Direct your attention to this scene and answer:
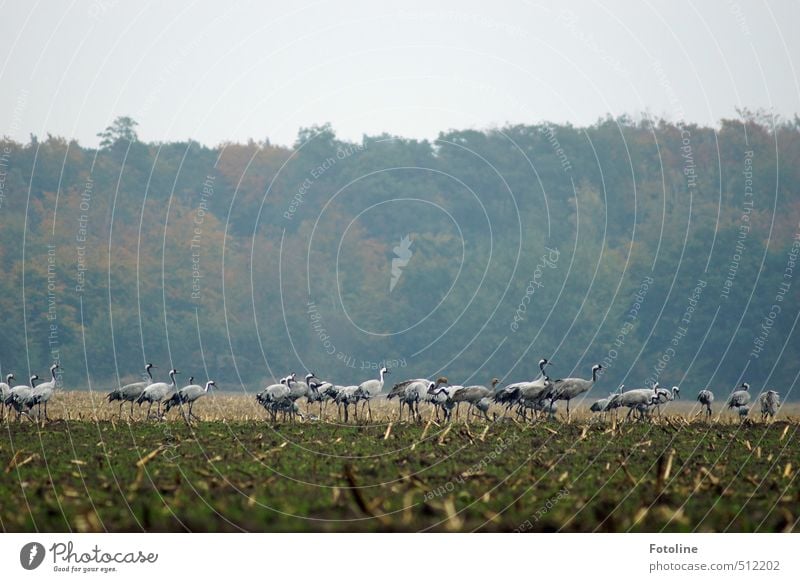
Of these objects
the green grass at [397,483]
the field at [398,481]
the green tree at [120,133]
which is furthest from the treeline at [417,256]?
the green grass at [397,483]

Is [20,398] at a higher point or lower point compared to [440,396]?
higher

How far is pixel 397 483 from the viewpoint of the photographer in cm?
1878

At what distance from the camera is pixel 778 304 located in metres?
69.4

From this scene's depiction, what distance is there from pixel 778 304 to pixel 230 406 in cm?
3563

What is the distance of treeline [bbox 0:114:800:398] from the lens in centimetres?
7394

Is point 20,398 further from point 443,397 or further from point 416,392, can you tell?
point 443,397

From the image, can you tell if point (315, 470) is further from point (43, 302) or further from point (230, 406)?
point (43, 302)

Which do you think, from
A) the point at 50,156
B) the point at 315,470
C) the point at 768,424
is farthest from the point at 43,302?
the point at 315,470

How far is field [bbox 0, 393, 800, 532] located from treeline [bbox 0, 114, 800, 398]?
45565 millimetres

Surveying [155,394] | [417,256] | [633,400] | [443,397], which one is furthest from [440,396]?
[417,256]

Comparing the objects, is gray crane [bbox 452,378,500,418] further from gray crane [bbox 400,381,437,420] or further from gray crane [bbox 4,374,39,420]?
gray crane [bbox 4,374,39,420]
